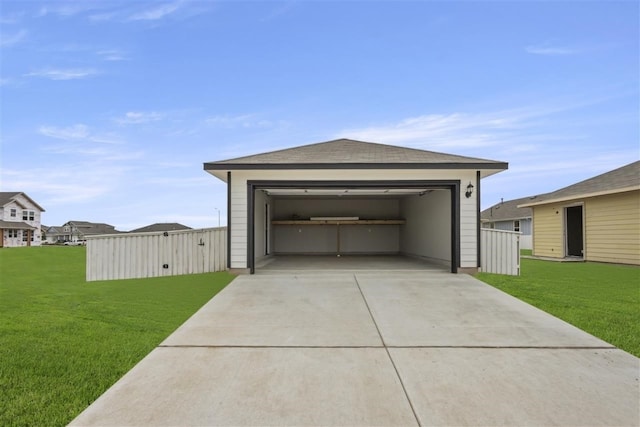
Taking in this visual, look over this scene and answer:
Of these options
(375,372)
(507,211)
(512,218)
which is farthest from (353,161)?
(507,211)

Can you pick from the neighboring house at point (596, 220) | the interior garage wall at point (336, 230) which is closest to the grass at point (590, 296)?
the neighboring house at point (596, 220)

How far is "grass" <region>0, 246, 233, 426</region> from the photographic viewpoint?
8.66ft

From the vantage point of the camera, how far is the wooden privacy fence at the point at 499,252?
884 centimetres

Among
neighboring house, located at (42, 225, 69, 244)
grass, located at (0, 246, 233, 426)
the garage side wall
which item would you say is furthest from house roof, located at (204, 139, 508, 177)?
neighboring house, located at (42, 225, 69, 244)

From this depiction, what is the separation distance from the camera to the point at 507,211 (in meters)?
27.9

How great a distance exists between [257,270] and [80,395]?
6.37 m

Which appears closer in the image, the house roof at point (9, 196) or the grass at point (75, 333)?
the grass at point (75, 333)

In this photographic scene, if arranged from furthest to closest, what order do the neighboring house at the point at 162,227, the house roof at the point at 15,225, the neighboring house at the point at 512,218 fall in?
1. the neighboring house at the point at 162,227
2. the house roof at the point at 15,225
3. the neighboring house at the point at 512,218

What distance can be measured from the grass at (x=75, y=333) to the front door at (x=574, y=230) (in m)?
15.5

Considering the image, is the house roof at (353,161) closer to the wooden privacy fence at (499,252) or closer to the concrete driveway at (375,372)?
the wooden privacy fence at (499,252)

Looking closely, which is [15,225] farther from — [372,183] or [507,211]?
[507,211]

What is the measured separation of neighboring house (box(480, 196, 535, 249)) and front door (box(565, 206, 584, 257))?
5.43m

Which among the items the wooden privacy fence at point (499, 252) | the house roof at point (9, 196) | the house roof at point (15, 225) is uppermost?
the house roof at point (9, 196)

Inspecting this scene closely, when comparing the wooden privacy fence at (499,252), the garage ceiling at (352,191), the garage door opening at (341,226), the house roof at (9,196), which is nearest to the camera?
the wooden privacy fence at (499,252)
